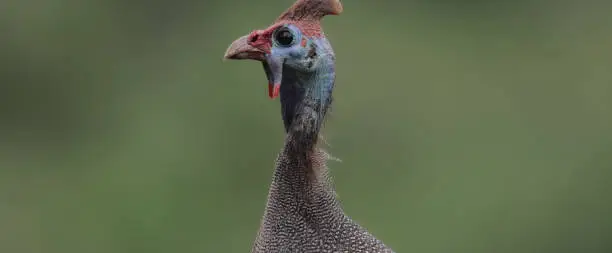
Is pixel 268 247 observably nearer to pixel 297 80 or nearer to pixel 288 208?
pixel 288 208

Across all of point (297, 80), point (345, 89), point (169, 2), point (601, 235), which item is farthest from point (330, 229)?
point (169, 2)

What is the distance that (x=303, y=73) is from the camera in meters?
2.02

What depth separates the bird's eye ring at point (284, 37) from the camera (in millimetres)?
1990

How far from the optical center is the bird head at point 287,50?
199 centimetres

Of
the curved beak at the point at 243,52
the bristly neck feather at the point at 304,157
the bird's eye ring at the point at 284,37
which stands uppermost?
the bird's eye ring at the point at 284,37

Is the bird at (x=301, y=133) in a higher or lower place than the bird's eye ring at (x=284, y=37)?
lower

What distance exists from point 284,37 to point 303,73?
0.09 meters

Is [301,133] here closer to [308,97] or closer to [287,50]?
[308,97]

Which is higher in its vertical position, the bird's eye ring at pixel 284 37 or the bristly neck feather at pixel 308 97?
the bird's eye ring at pixel 284 37

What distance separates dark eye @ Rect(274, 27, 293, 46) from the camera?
199cm

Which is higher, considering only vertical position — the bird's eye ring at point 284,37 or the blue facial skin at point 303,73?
the bird's eye ring at point 284,37

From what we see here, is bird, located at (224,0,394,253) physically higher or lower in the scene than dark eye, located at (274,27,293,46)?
lower

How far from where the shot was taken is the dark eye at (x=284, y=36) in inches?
78.4

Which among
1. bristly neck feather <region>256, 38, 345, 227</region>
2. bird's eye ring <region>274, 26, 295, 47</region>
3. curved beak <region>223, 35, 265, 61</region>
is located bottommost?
bristly neck feather <region>256, 38, 345, 227</region>
